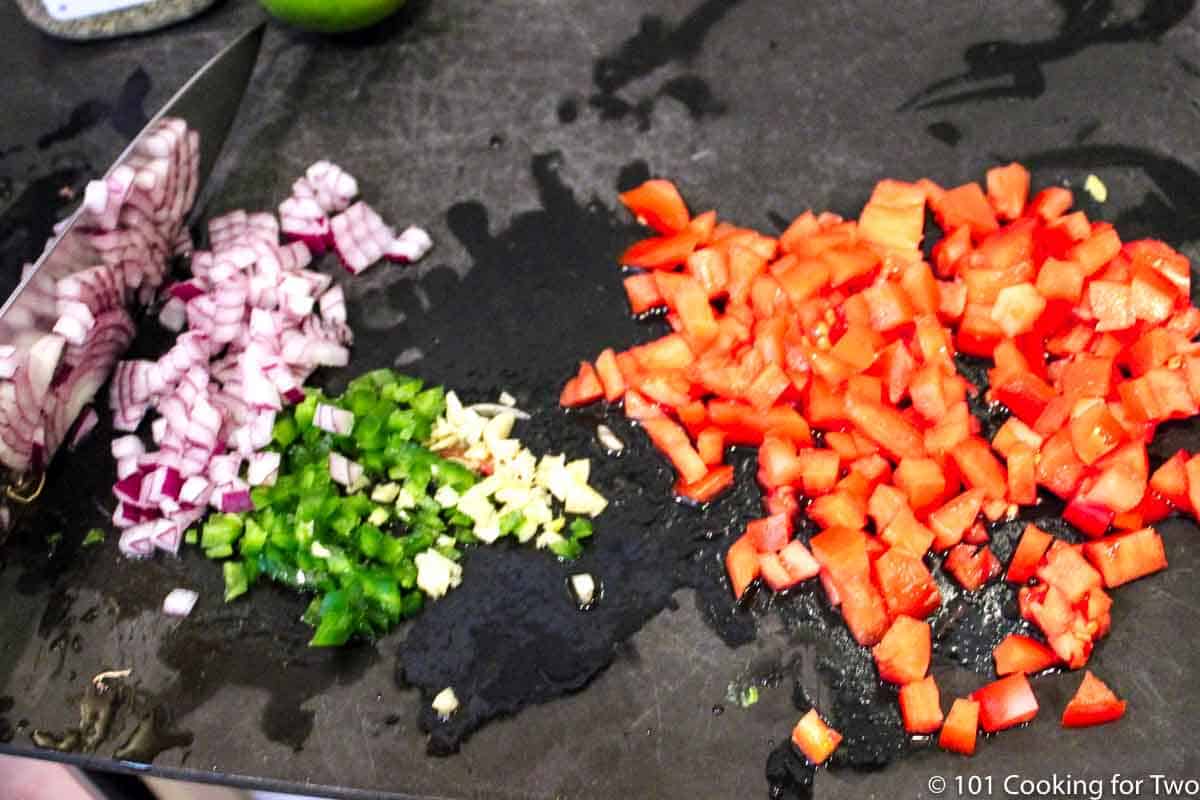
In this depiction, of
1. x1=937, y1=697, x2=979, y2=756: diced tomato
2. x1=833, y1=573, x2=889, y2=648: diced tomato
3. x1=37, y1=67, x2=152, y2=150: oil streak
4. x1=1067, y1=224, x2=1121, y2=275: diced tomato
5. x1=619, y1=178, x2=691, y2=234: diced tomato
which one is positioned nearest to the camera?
x1=937, y1=697, x2=979, y2=756: diced tomato

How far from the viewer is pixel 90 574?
6.33 ft

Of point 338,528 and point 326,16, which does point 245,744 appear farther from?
point 326,16

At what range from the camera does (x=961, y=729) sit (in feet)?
5.36

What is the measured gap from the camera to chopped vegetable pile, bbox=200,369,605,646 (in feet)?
5.98

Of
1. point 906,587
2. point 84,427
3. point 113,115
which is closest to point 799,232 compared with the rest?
point 906,587

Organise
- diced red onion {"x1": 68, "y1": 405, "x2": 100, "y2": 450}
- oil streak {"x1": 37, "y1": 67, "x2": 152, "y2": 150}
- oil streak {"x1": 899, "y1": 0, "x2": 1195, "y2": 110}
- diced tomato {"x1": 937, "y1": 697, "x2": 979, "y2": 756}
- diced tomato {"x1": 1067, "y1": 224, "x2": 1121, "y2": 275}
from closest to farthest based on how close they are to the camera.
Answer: diced tomato {"x1": 937, "y1": 697, "x2": 979, "y2": 756}, diced tomato {"x1": 1067, "y1": 224, "x2": 1121, "y2": 275}, diced red onion {"x1": 68, "y1": 405, "x2": 100, "y2": 450}, oil streak {"x1": 899, "y1": 0, "x2": 1195, "y2": 110}, oil streak {"x1": 37, "y1": 67, "x2": 152, "y2": 150}

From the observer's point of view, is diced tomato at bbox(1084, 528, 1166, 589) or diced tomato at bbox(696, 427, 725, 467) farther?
diced tomato at bbox(696, 427, 725, 467)

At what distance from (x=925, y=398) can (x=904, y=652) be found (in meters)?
0.45

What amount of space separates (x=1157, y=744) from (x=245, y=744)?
56.1 inches

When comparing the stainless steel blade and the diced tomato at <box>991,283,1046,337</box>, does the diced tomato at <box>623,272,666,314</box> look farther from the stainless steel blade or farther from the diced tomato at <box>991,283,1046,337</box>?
the stainless steel blade

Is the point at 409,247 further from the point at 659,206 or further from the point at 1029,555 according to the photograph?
the point at 1029,555

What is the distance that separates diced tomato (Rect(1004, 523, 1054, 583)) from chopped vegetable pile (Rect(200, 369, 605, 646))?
0.70 metres

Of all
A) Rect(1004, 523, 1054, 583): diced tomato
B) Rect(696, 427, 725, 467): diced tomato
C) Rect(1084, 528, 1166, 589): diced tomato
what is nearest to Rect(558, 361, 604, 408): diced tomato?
Rect(696, 427, 725, 467): diced tomato

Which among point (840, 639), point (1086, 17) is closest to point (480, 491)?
point (840, 639)
